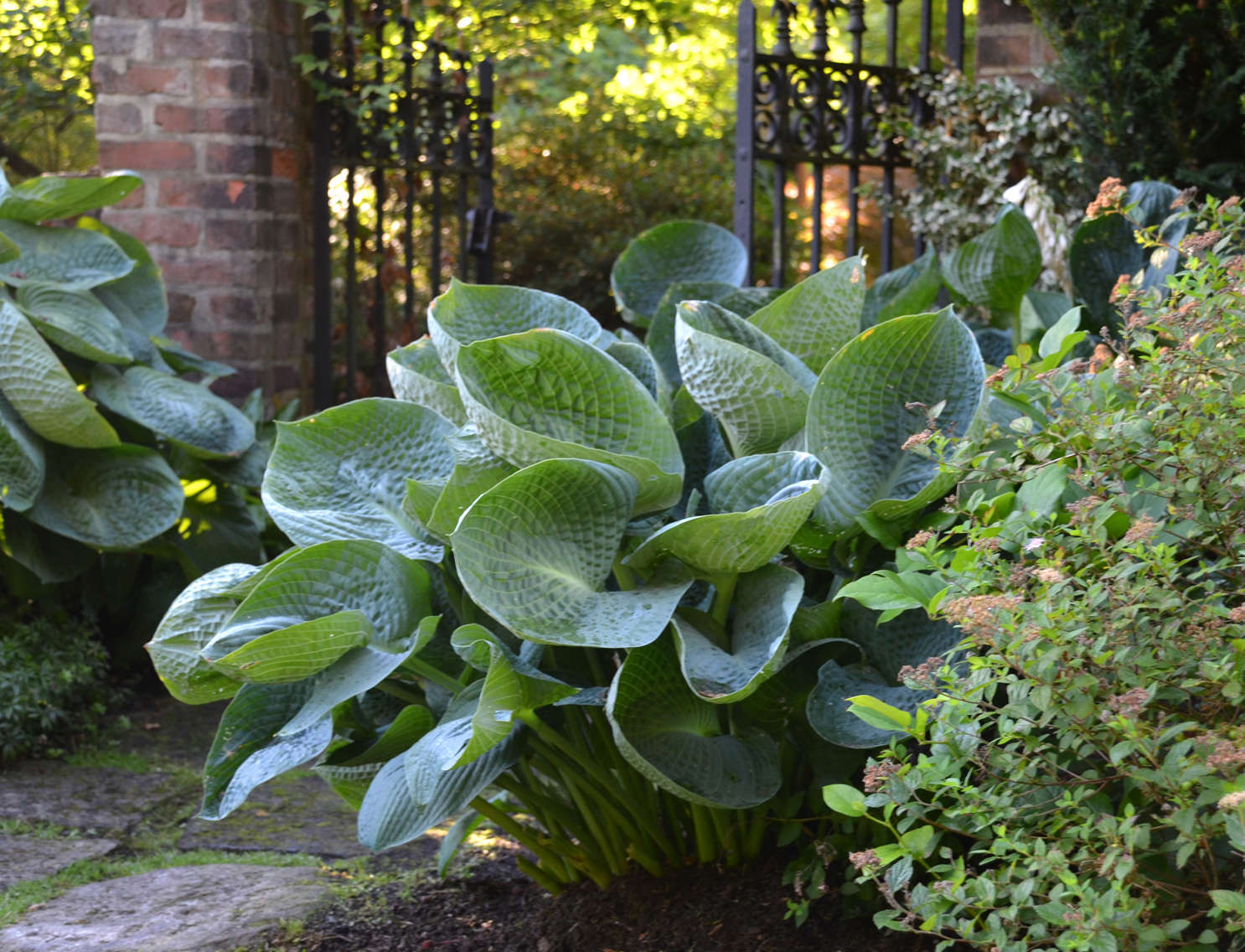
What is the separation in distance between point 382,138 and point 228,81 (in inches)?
28.5

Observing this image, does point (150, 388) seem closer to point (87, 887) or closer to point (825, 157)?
point (87, 887)

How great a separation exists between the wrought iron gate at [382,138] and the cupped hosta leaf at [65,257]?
1265 millimetres

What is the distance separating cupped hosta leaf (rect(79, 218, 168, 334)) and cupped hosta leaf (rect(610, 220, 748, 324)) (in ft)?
6.48

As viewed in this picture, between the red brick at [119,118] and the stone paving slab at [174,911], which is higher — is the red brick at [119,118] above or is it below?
above

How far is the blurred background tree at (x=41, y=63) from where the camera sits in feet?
18.1

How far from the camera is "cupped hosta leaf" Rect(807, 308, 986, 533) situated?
137cm

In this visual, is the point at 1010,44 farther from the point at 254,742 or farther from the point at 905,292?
the point at 254,742

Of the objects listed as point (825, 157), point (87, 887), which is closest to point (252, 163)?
point (825, 157)

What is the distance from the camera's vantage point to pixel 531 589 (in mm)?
1205

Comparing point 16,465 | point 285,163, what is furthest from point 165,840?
point 285,163

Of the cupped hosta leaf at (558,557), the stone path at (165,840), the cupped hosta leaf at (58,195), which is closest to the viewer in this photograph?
the cupped hosta leaf at (558,557)

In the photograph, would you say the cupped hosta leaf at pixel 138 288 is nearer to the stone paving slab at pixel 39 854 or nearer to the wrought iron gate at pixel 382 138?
the wrought iron gate at pixel 382 138

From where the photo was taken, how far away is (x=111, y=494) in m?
3.13

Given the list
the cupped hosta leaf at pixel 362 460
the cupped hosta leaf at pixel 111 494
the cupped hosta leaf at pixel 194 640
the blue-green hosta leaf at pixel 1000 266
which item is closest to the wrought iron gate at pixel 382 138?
the cupped hosta leaf at pixel 111 494
